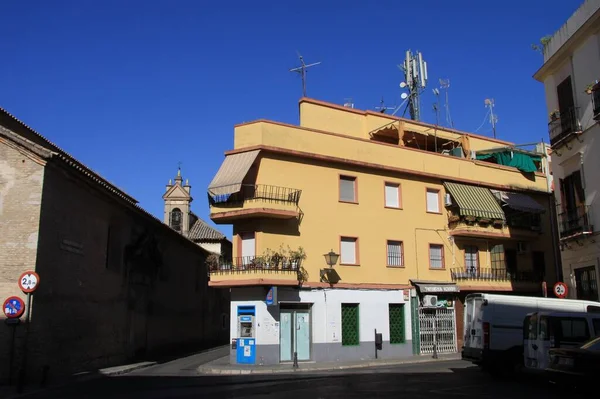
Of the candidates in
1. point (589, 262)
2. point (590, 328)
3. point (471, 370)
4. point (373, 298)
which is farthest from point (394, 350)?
point (590, 328)

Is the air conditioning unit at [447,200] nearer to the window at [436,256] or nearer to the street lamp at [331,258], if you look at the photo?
the window at [436,256]

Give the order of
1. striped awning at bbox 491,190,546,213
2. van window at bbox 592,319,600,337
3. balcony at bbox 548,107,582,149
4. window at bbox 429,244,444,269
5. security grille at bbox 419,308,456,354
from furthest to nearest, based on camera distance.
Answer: striped awning at bbox 491,190,546,213 → window at bbox 429,244,444,269 → security grille at bbox 419,308,456,354 → balcony at bbox 548,107,582,149 → van window at bbox 592,319,600,337

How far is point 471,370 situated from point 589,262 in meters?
6.36

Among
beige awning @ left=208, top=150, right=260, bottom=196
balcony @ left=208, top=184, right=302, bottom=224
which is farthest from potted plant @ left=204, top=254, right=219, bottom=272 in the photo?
beige awning @ left=208, top=150, right=260, bottom=196

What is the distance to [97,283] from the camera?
22.5 metres

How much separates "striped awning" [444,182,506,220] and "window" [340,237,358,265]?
592 centimetres

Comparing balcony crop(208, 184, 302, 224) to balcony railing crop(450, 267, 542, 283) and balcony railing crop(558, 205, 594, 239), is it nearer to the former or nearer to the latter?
balcony railing crop(450, 267, 542, 283)

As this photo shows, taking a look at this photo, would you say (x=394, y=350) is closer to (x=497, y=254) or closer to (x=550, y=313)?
(x=497, y=254)

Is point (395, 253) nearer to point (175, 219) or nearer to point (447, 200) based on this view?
point (447, 200)

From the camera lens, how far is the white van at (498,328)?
1688cm

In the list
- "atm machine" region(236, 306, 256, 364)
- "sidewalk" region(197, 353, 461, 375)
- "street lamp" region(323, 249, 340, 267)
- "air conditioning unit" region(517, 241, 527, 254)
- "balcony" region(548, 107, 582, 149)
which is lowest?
"sidewalk" region(197, 353, 461, 375)

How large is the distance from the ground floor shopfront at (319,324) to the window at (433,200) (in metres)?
4.59

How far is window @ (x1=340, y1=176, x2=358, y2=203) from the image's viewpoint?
26219mm

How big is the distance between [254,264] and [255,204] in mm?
2508
